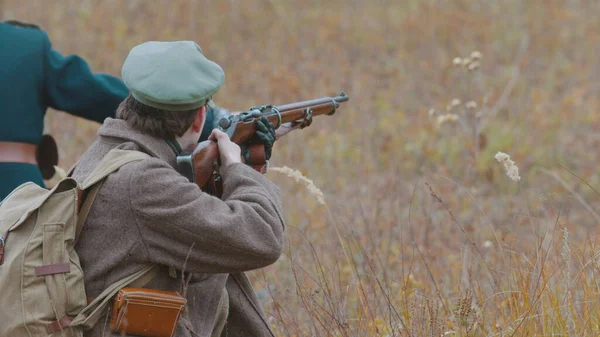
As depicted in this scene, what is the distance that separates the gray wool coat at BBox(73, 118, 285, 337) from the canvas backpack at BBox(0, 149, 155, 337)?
53 millimetres

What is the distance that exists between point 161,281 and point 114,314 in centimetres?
19

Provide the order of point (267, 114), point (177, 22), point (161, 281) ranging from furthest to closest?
point (177, 22), point (267, 114), point (161, 281)

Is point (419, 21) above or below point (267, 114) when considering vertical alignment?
below

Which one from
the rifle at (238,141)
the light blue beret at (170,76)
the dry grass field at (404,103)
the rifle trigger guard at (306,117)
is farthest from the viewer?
the dry grass field at (404,103)

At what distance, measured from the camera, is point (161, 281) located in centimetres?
285

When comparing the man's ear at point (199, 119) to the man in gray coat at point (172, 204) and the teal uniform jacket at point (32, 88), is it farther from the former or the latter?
the teal uniform jacket at point (32, 88)

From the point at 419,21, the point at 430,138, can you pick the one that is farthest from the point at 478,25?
the point at 430,138

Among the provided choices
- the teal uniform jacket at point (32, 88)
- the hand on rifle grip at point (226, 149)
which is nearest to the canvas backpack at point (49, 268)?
the hand on rifle grip at point (226, 149)

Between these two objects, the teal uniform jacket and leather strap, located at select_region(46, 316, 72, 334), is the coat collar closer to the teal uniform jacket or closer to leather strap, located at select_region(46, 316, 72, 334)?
leather strap, located at select_region(46, 316, 72, 334)

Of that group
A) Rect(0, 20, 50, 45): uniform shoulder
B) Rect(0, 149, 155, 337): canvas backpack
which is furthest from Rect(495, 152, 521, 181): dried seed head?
Rect(0, 20, 50, 45): uniform shoulder

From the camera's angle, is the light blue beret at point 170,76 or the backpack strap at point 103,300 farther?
the light blue beret at point 170,76

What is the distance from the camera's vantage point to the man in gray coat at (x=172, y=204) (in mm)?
2701

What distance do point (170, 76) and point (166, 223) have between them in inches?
18.3

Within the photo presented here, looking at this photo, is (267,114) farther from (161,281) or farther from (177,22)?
(177,22)
